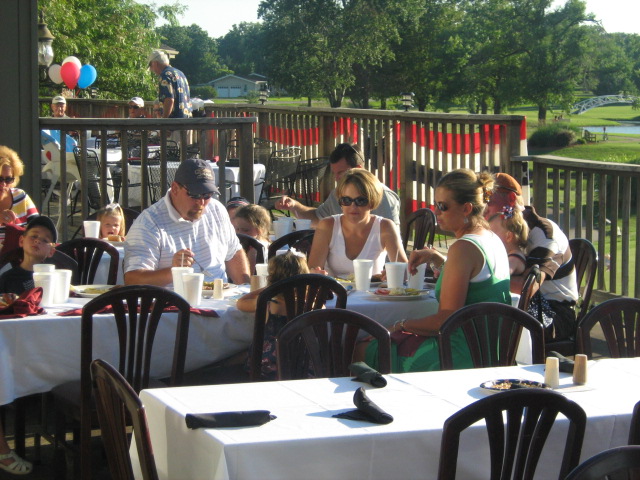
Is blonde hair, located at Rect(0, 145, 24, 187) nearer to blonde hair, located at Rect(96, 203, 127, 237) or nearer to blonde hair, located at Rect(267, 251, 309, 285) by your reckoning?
blonde hair, located at Rect(96, 203, 127, 237)

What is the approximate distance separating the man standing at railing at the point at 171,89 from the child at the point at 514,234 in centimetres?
671

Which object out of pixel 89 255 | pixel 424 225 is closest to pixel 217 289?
pixel 89 255

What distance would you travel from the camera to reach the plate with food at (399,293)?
16.6ft

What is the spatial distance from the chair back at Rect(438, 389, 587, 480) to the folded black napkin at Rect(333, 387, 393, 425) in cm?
29

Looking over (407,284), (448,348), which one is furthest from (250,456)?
(407,284)

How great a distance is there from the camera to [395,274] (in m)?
5.21

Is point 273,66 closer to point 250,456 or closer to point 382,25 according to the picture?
point 382,25

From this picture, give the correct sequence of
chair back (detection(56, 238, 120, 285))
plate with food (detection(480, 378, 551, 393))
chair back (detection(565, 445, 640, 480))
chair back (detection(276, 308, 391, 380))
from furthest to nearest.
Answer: chair back (detection(56, 238, 120, 285)) → chair back (detection(276, 308, 391, 380)) → plate with food (detection(480, 378, 551, 393)) → chair back (detection(565, 445, 640, 480))

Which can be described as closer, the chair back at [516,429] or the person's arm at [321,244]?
the chair back at [516,429]

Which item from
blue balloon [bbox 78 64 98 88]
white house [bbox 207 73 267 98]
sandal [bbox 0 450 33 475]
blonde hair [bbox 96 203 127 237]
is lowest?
sandal [bbox 0 450 33 475]

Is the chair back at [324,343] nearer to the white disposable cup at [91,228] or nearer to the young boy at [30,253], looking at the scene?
the young boy at [30,253]

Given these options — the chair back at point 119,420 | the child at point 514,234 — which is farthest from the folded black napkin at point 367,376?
the child at point 514,234

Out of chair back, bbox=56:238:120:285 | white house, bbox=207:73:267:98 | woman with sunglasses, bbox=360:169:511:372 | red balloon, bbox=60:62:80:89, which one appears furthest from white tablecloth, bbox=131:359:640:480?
white house, bbox=207:73:267:98

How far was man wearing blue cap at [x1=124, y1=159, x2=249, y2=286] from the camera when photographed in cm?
514
